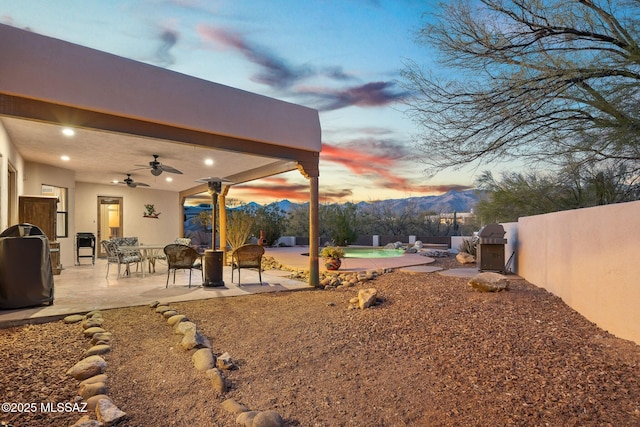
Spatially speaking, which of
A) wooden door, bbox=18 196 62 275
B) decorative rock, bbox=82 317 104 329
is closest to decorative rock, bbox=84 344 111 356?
decorative rock, bbox=82 317 104 329

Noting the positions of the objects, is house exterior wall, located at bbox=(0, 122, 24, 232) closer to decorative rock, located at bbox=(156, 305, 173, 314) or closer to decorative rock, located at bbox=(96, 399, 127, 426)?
decorative rock, located at bbox=(156, 305, 173, 314)

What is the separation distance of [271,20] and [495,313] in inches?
262

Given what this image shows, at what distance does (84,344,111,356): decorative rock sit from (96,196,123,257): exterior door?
30.8 ft

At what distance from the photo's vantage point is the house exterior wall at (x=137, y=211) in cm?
1142

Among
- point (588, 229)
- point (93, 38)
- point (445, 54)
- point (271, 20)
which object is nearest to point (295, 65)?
point (271, 20)

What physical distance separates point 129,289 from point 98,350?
3.17 m

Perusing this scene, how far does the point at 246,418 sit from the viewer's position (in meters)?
A: 2.27

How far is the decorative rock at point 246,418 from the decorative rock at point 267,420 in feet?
0.11

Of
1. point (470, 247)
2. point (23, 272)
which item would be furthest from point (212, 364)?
point (470, 247)

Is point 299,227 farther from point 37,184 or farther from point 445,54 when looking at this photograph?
point 445,54

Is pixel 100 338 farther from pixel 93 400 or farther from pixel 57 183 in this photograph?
pixel 57 183

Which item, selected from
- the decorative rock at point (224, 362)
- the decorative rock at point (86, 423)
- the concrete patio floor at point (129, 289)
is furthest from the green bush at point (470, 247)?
the decorative rock at point (86, 423)

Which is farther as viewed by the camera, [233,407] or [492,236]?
[492,236]

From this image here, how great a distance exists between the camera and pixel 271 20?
7496mm
